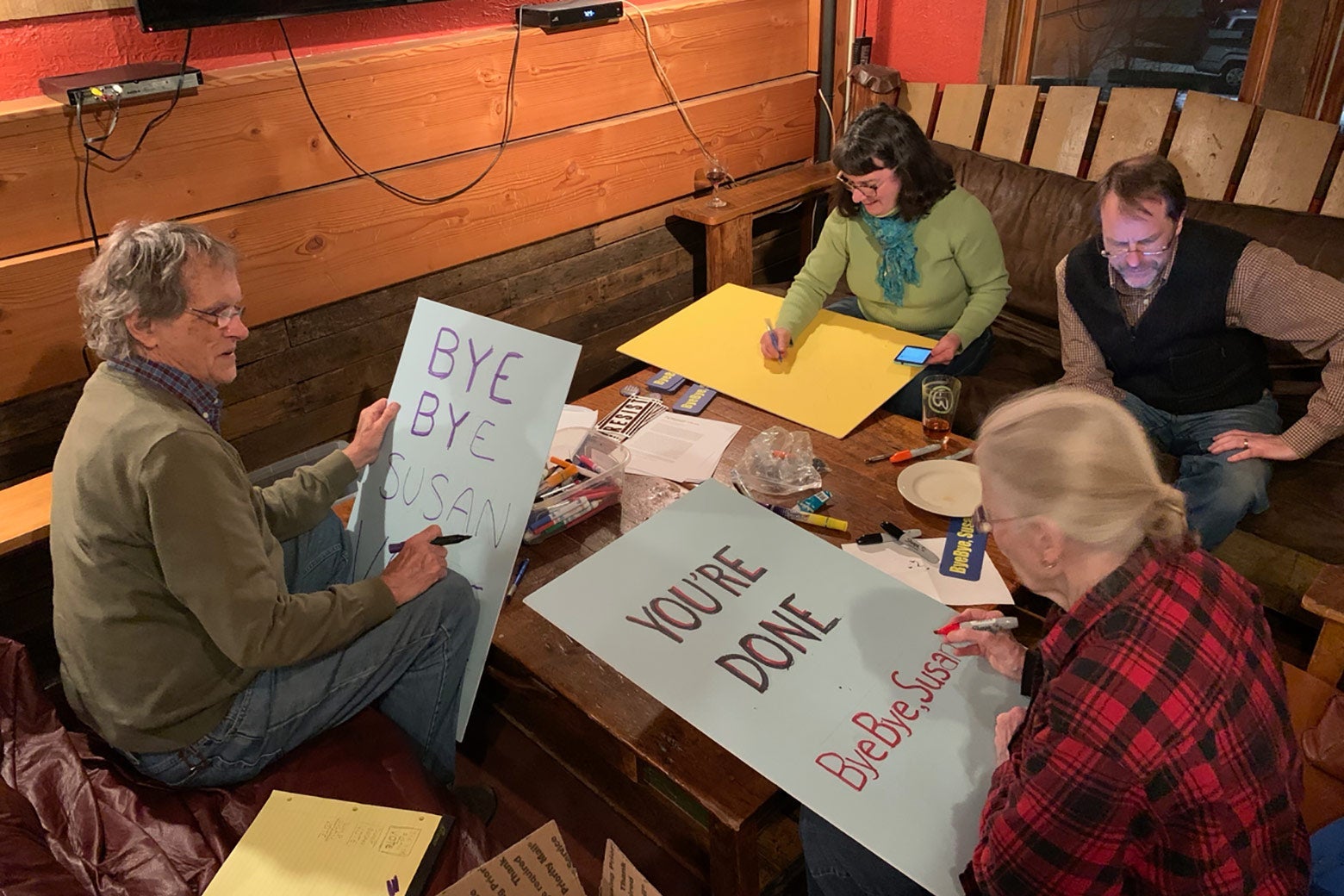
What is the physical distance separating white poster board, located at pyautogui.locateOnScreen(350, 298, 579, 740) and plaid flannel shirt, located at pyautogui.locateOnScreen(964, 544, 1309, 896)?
2.59ft

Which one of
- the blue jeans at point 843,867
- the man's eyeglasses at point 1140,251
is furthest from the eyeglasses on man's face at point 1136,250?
the blue jeans at point 843,867

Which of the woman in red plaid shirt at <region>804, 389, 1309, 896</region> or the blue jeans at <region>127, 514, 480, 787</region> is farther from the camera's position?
the blue jeans at <region>127, 514, 480, 787</region>

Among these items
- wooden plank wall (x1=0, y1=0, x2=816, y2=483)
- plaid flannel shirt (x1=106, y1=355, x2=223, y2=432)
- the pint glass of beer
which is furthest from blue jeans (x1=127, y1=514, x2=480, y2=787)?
wooden plank wall (x1=0, y1=0, x2=816, y2=483)

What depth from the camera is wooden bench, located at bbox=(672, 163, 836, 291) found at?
295 cm

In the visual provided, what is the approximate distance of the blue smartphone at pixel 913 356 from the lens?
209 cm

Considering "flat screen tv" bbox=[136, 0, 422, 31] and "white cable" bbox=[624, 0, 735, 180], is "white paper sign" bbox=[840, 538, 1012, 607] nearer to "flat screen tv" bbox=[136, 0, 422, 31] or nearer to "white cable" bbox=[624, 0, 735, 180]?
"flat screen tv" bbox=[136, 0, 422, 31]

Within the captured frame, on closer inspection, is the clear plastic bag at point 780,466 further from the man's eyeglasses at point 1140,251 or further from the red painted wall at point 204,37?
the red painted wall at point 204,37

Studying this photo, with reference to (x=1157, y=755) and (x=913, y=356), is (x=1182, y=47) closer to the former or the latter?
(x=913, y=356)

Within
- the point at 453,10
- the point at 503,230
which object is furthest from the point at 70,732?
the point at 453,10

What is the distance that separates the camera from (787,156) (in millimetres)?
3461

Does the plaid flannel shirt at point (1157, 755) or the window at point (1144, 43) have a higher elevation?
the window at point (1144, 43)

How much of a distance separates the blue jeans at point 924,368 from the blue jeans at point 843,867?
3.78 feet

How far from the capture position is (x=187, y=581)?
4.01 ft

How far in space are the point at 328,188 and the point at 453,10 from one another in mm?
610
